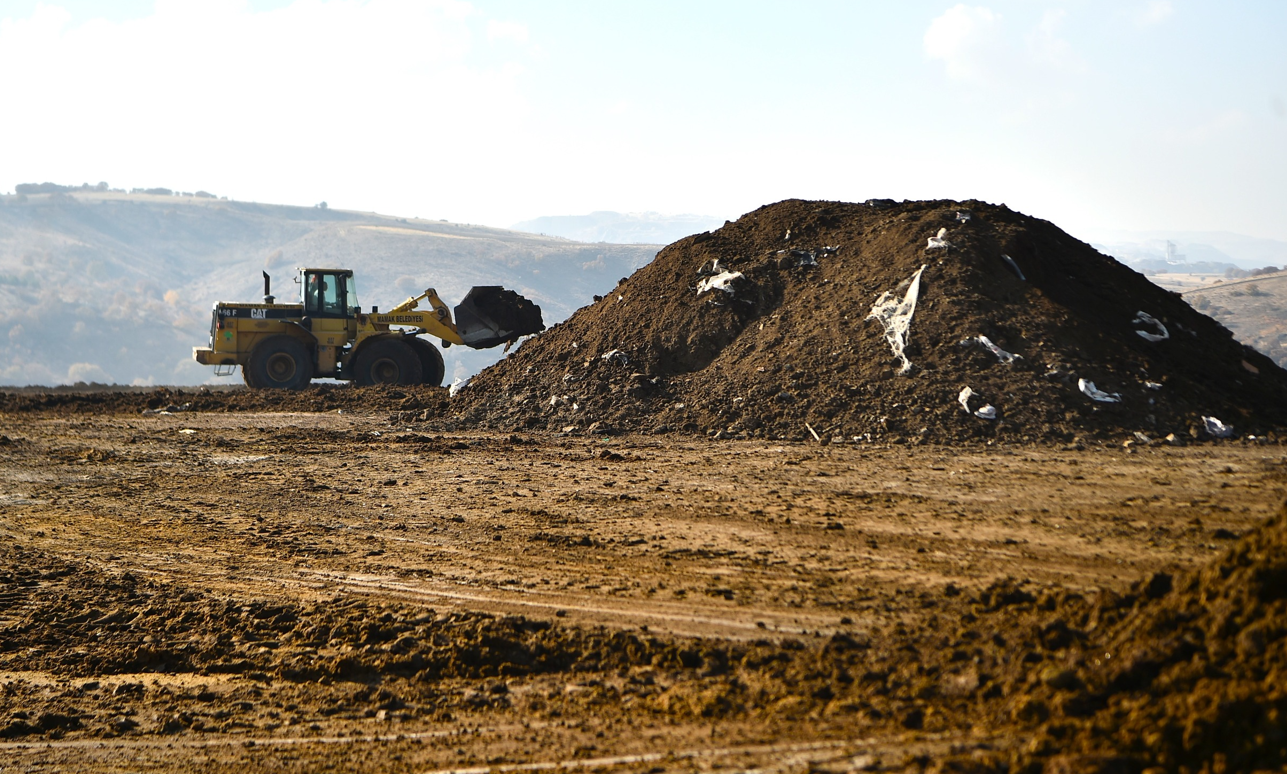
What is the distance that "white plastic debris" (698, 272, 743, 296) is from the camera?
50.5ft

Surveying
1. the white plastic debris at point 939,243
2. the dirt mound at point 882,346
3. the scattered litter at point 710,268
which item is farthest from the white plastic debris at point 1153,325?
the scattered litter at point 710,268

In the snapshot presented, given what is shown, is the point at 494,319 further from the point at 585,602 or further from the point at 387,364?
the point at 585,602

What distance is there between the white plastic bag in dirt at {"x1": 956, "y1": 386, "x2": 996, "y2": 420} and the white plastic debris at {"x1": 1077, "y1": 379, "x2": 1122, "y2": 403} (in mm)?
1126

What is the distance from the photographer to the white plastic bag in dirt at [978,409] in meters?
11.7

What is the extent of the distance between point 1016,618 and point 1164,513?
Answer: 3157 mm

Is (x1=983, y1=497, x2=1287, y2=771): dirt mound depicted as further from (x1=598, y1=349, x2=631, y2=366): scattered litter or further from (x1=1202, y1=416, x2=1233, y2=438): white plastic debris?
(x1=598, y1=349, x2=631, y2=366): scattered litter

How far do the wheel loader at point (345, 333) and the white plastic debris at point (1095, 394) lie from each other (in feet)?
39.2

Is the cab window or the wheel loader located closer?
the wheel loader

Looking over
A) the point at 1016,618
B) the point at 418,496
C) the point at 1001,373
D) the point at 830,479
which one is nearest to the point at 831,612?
the point at 1016,618

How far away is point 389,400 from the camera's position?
18.4m

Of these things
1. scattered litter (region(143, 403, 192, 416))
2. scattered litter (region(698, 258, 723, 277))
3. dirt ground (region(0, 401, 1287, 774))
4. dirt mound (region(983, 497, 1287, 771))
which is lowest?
scattered litter (region(143, 403, 192, 416))

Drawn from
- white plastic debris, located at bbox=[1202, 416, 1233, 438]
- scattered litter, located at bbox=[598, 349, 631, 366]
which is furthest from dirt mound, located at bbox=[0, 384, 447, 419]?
white plastic debris, located at bbox=[1202, 416, 1233, 438]

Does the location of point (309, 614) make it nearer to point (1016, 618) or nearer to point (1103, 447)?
point (1016, 618)

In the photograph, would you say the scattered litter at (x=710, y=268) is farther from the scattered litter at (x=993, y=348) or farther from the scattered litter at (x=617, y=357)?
the scattered litter at (x=993, y=348)
